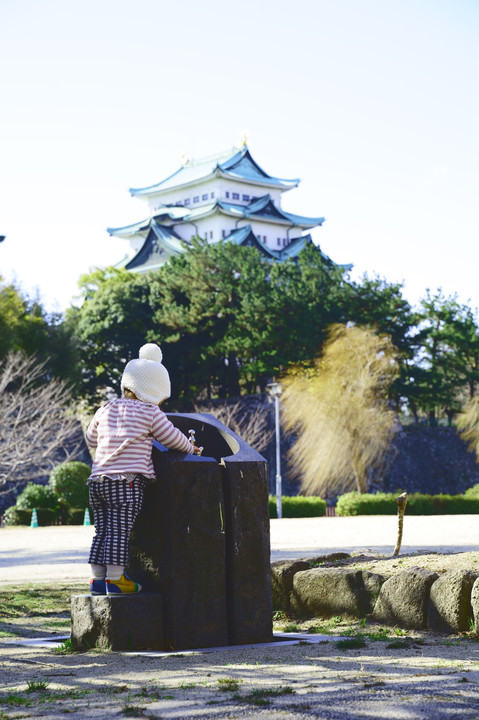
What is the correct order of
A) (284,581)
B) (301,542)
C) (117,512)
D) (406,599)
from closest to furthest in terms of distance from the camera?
(117,512) < (406,599) < (284,581) < (301,542)

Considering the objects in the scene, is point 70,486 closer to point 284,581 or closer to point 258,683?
point 284,581

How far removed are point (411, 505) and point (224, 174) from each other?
26801 millimetres

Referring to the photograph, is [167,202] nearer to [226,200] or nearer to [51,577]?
[226,200]

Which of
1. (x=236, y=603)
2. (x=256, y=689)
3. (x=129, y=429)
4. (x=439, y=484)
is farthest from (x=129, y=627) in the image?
(x=439, y=484)

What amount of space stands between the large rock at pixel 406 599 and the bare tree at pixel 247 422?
26007 millimetres

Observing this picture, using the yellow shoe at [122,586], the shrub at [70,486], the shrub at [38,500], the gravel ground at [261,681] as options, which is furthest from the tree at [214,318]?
the yellow shoe at [122,586]

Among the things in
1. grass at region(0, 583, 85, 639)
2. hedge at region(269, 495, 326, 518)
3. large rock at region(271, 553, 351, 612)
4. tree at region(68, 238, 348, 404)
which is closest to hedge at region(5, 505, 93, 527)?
hedge at region(269, 495, 326, 518)

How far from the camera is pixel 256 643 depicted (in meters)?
4.58

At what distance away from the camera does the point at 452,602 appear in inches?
183

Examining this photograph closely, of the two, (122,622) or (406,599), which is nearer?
(122,622)

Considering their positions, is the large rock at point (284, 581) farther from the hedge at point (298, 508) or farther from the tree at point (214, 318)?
the tree at point (214, 318)

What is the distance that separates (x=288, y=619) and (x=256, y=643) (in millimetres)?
1131

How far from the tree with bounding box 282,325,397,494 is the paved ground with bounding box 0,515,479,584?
20.5ft

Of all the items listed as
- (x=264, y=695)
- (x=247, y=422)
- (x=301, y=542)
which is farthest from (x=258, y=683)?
(x=247, y=422)
